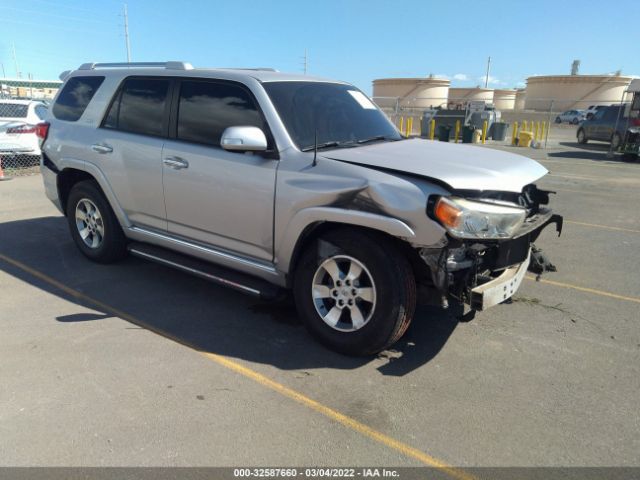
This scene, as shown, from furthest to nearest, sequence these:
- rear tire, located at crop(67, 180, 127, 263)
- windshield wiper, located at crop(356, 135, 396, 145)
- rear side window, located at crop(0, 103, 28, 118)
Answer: rear side window, located at crop(0, 103, 28, 118) → rear tire, located at crop(67, 180, 127, 263) → windshield wiper, located at crop(356, 135, 396, 145)

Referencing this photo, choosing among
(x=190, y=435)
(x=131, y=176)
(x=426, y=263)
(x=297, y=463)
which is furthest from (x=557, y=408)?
(x=131, y=176)

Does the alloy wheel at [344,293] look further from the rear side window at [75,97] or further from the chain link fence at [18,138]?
the chain link fence at [18,138]

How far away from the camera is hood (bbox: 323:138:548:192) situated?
123 inches

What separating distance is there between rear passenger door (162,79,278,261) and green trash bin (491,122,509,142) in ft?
76.3

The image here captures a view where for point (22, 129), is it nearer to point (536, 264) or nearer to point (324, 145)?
point (324, 145)

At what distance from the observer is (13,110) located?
12328 mm

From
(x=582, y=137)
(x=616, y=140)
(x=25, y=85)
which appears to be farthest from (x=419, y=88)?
(x=25, y=85)

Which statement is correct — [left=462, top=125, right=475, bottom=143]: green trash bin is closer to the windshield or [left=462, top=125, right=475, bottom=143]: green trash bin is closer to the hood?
the windshield

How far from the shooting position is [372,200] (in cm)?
316

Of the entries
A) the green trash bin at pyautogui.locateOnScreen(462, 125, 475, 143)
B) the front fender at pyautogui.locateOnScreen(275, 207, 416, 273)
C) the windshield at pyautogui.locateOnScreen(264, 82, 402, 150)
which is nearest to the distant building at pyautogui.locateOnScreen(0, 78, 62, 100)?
the windshield at pyautogui.locateOnScreen(264, 82, 402, 150)

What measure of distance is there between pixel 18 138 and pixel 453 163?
1183 centimetres

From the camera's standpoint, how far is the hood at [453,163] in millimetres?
3125

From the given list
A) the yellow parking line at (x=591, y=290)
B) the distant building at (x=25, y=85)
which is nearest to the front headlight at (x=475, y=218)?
the yellow parking line at (x=591, y=290)

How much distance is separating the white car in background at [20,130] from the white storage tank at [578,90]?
4863 centimetres
